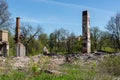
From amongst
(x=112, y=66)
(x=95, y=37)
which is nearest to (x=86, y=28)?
(x=112, y=66)

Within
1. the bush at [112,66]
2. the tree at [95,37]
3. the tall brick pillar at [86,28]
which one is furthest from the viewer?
the tree at [95,37]

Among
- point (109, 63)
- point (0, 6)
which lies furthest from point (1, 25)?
point (109, 63)

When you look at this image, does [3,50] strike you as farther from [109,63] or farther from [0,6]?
[109,63]

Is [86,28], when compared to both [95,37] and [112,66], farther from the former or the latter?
[95,37]

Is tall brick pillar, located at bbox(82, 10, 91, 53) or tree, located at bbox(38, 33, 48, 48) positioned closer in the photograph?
tall brick pillar, located at bbox(82, 10, 91, 53)

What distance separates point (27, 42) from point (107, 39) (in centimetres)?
1785

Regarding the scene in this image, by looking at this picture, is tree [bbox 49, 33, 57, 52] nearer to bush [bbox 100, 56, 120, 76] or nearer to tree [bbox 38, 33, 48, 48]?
tree [bbox 38, 33, 48, 48]

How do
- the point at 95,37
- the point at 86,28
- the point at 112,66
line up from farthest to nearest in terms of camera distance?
the point at 95,37
the point at 86,28
the point at 112,66

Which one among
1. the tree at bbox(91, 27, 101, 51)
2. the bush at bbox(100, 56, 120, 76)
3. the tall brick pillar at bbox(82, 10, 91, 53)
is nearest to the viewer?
the bush at bbox(100, 56, 120, 76)

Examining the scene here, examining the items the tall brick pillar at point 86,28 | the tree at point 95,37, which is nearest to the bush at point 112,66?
the tall brick pillar at point 86,28

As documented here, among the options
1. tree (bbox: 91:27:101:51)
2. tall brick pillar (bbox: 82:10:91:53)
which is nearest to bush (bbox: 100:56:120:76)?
tall brick pillar (bbox: 82:10:91:53)

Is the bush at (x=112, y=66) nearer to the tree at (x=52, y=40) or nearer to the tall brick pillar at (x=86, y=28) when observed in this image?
the tall brick pillar at (x=86, y=28)

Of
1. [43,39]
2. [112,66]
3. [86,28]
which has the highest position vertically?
[43,39]

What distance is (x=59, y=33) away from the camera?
82250 mm
